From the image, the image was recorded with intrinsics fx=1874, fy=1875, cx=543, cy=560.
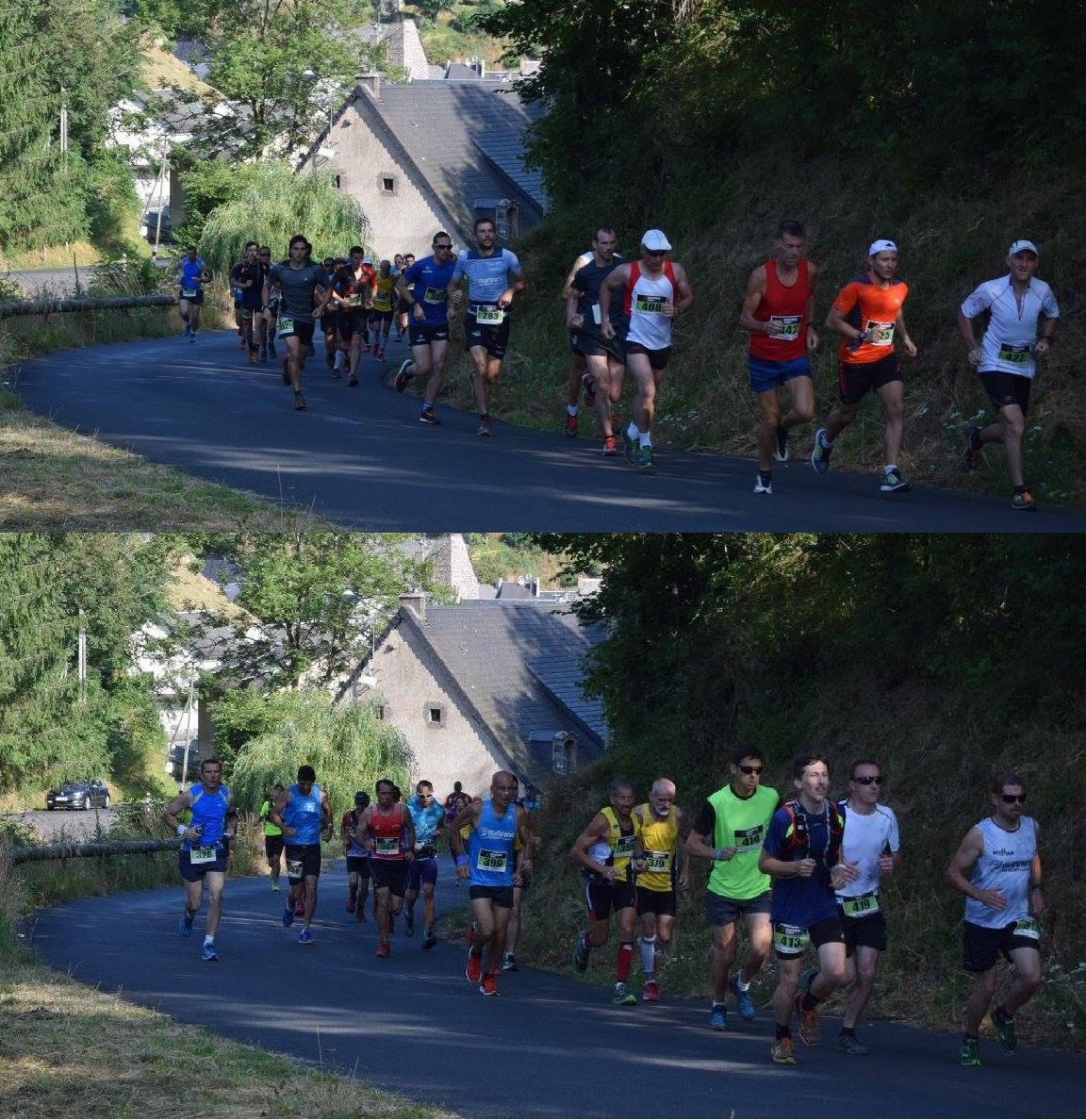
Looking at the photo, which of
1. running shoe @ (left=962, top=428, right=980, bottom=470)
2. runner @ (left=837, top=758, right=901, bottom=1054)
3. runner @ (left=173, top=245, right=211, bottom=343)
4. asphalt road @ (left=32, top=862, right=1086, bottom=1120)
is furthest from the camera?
runner @ (left=173, top=245, right=211, bottom=343)

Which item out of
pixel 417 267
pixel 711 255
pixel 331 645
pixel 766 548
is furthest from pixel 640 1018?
pixel 331 645

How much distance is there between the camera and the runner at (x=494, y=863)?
13312mm

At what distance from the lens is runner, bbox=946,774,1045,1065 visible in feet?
33.3

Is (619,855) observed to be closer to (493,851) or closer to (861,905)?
(493,851)

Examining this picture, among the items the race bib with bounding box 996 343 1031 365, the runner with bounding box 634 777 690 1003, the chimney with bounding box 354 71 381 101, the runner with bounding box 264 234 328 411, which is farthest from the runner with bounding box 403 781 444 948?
the chimney with bounding box 354 71 381 101

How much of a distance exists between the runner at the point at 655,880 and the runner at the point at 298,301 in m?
10.2

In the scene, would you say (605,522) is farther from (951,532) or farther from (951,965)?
(951,965)

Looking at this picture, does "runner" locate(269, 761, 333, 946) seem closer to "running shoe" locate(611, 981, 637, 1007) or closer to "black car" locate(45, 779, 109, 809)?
"running shoe" locate(611, 981, 637, 1007)

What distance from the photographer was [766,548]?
54.7 ft

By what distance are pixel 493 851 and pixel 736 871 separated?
2.49 metres

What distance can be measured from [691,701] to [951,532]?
165 inches

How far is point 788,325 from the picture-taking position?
1516 cm

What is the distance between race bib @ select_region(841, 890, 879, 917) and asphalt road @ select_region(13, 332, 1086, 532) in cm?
390

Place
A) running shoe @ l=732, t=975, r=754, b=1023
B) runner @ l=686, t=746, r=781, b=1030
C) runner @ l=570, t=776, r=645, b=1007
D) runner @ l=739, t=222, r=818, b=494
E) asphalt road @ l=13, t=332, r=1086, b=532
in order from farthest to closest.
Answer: runner @ l=739, t=222, r=818, b=494
asphalt road @ l=13, t=332, r=1086, b=532
runner @ l=570, t=776, r=645, b=1007
running shoe @ l=732, t=975, r=754, b=1023
runner @ l=686, t=746, r=781, b=1030
